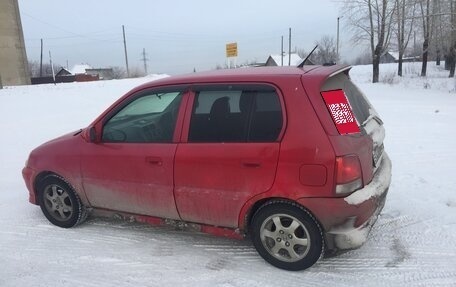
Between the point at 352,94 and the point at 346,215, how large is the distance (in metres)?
1.20

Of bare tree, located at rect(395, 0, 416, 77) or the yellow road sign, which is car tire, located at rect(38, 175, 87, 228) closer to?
the yellow road sign

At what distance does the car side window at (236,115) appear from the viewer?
12.0 ft

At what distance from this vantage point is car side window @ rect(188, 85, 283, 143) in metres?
3.67

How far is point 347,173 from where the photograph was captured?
3.42 meters

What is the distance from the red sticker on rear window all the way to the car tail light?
235mm

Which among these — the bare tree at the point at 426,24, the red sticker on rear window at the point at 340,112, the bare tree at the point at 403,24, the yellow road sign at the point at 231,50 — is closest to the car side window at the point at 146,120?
the red sticker on rear window at the point at 340,112

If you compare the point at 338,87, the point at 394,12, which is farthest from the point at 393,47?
the point at 338,87

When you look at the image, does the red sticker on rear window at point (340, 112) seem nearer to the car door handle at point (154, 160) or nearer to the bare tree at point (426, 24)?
the car door handle at point (154, 160)

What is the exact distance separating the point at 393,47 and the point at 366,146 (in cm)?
3400

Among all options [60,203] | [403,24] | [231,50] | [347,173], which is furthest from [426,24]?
[60,203]

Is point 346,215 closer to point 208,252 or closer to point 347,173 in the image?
point 347,173

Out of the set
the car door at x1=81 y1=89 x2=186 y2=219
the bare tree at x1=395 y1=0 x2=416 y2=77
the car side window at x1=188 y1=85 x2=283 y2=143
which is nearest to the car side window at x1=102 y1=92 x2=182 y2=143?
the car door at x1=81 y1=89 x2=186 y2=219

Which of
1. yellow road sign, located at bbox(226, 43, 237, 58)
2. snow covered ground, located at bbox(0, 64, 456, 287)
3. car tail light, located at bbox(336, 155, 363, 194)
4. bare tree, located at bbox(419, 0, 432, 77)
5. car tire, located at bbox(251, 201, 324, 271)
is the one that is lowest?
snow covered ground, located at bbox(0, 64, 456, 287)

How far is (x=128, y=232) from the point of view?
468cm
